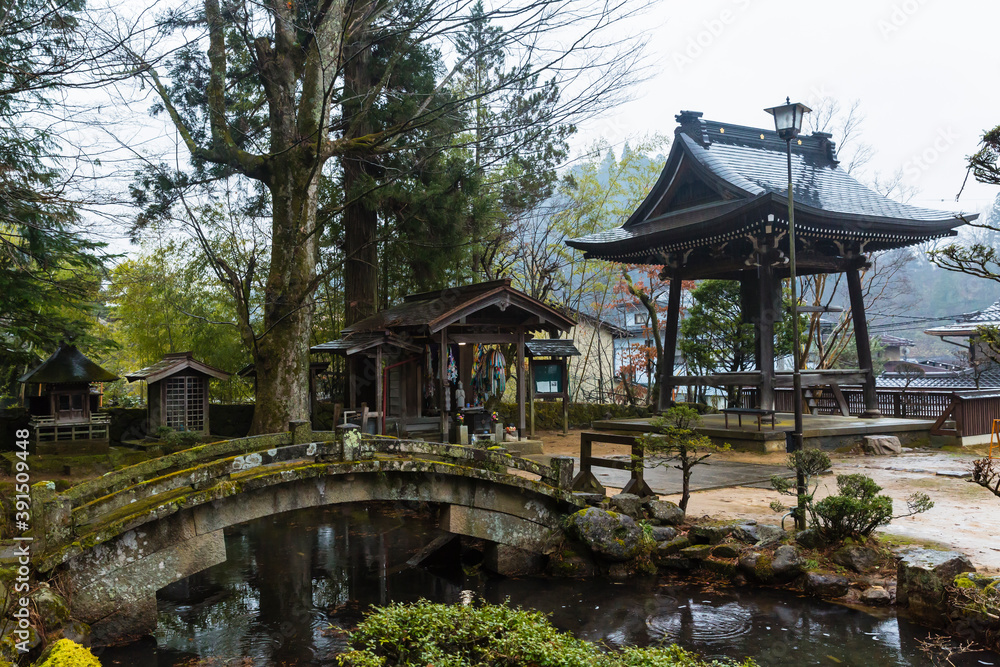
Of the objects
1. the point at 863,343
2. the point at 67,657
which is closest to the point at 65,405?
the point at 67,657

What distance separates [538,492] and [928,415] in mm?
13303

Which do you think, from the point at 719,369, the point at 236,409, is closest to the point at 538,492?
the point at 236,409

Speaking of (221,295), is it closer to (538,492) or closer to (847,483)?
(538,492)

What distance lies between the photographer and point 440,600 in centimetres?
903

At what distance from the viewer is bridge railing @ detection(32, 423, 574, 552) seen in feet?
22.9

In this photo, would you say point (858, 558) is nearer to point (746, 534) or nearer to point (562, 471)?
point (746, 534)

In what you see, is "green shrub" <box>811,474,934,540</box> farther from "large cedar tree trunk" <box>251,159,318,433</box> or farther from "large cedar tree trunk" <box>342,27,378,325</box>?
"large cedar tree trunk" <box>342,27,378,325</box>

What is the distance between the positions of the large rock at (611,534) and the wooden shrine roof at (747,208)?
26.7 feet

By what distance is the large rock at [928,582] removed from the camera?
23.5 ft

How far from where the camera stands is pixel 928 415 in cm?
1816

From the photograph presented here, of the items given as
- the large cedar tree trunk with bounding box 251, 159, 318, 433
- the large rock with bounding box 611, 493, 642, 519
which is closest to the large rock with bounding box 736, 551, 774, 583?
the large rock with bounding box 611, 493, 642, 519

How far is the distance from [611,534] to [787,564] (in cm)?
221

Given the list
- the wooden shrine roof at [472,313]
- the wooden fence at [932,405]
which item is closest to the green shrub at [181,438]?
the wooden shrine roof at [472,313]

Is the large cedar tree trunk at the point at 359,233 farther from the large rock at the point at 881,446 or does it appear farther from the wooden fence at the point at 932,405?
the large rock at the point at 881,446
